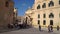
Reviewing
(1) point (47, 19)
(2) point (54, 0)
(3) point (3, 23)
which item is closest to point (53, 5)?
(2) point (54, 0)

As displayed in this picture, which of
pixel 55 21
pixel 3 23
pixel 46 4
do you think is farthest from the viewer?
pixel 46 4

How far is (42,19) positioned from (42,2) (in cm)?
576

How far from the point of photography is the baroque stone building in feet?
153

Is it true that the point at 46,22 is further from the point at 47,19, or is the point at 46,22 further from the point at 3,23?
the point at 3,23

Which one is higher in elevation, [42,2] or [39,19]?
[42,2]

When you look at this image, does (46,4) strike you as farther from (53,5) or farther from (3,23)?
(3,23)

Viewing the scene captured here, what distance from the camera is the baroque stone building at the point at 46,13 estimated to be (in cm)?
4656

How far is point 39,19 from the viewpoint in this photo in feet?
172

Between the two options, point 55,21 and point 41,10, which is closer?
point 55,21

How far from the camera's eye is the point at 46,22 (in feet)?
163

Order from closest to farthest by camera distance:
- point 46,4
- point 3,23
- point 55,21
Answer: point 3,23 < point 55,21 < point 46,4

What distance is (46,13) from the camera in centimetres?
4991

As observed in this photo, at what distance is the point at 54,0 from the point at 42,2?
18.7 ft

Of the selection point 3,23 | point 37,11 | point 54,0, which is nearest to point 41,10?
point 37,11
